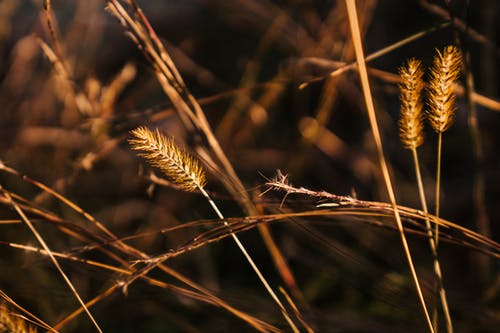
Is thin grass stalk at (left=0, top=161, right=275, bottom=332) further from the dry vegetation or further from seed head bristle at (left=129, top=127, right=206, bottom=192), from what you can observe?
seed head bristle at (left=129, top=127, right=206, bottom=192)

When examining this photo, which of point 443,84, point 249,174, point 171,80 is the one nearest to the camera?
point 443,84

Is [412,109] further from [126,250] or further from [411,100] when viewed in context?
[126,250]

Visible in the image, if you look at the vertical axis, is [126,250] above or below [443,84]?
below

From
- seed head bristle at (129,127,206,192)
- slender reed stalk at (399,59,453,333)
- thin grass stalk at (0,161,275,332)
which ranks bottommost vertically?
thin grass stalk at (0,161,275,332)

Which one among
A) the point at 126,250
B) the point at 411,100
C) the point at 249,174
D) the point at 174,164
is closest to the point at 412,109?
the point at 411,100

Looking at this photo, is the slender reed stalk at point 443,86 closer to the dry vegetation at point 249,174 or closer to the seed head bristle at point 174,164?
the dry vegetation at point 249,174

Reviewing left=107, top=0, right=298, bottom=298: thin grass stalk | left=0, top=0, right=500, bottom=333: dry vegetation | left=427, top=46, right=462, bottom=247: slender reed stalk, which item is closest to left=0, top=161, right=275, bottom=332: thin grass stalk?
left=0, top=0, right=500, bottom=333: dry vegetation

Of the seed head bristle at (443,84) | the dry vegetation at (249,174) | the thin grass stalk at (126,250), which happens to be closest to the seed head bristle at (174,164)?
the dry vegetation at (249,174)
